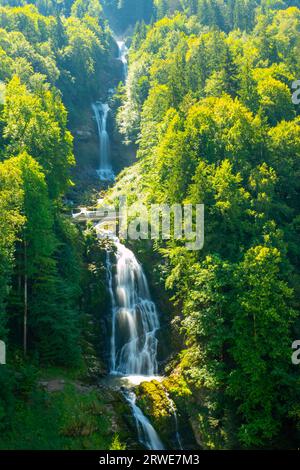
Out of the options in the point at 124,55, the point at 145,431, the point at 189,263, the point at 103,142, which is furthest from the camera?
the point at 124,55

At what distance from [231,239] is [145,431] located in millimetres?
16890

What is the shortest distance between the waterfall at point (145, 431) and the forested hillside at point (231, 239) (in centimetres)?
325

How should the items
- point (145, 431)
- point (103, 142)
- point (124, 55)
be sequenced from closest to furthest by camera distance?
1. point (145, 431)
2. point (103, 142)
3. point (124, 55)

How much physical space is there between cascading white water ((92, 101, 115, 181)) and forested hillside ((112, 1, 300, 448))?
886 centimetres

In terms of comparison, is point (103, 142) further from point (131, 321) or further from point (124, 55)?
point (124, 55)

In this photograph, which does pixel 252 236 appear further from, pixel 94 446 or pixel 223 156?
pixel 94 446

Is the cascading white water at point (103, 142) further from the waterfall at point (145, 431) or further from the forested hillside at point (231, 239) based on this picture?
the waterfall at point (145, 431)

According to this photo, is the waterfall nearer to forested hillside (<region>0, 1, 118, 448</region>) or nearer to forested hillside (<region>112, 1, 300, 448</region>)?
forested hillside (<region>112, 1, 300, 448</region>)

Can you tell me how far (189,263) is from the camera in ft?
131

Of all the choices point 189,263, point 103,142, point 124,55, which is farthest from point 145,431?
point 124,55

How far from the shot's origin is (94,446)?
2947 centimetres

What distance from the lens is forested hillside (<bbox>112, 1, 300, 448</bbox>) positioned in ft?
108

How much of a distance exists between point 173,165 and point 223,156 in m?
5.29

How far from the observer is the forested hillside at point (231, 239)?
A: 32.9m
